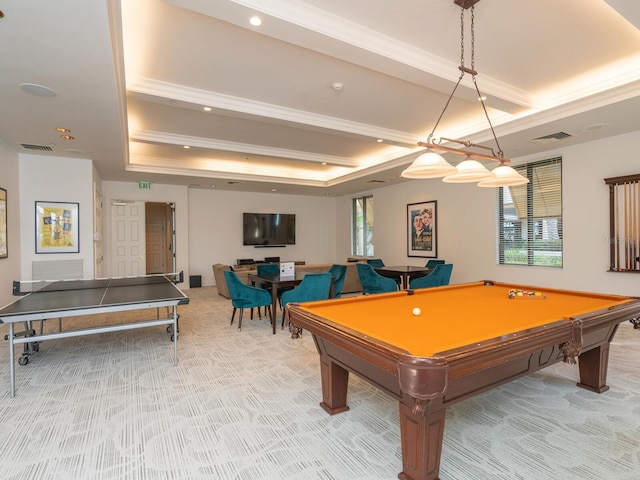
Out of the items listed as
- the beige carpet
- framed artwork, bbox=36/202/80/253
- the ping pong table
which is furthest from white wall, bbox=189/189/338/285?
the beige carpet

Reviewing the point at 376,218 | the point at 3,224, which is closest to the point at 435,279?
the point at 376,218

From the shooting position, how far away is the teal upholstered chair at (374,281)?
582 cm

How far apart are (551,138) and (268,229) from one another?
7.47 metres

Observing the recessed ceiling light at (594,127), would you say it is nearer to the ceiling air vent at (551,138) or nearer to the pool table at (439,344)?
the ceiling air vent at (551,138)

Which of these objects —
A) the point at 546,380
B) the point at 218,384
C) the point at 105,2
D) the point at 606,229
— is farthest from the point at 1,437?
the point at 606,229

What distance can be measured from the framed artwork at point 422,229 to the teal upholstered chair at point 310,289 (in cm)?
409

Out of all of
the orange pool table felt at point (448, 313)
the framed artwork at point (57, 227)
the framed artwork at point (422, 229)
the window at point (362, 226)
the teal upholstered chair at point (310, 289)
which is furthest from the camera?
the window at point (362, 226)

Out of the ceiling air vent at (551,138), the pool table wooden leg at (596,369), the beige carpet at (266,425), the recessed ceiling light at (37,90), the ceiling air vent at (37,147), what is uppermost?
the ceiling air vent at (37,147)

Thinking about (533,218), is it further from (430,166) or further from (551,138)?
(430,166)

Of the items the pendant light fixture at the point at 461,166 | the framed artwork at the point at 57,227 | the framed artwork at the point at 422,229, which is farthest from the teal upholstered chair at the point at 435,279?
the framed artwork at the point at 57,227

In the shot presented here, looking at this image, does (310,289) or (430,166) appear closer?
(430,166)

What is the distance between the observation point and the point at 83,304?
3158 mm

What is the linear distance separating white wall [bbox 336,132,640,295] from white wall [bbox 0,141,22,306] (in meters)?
7.83

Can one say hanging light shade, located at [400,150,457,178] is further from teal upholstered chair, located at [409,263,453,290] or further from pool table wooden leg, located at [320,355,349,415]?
teal upholstered chair, located at [409,263,453,290]
